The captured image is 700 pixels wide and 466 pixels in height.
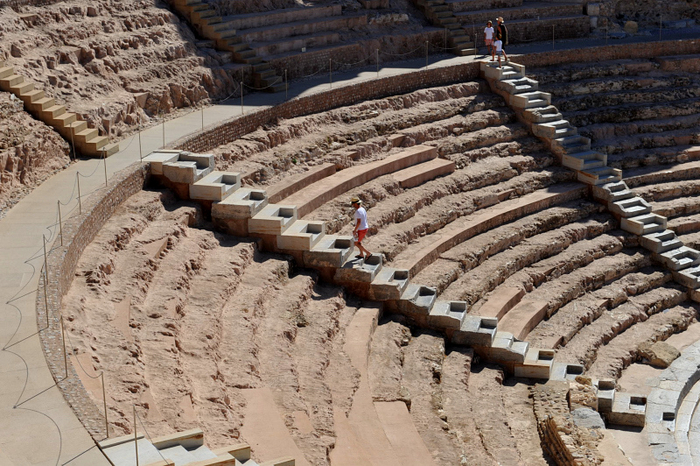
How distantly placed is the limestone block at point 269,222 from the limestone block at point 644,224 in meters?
8.70

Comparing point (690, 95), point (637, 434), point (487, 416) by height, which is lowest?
point (637, 434)

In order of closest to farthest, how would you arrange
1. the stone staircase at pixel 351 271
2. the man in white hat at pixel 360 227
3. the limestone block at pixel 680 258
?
1. the man in white hat at pixel 360 227
2. the stone staircase at pixel 351 271
3. the limestone block at pixel 680 258

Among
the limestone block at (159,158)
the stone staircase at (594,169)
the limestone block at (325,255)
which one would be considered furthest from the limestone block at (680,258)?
the limestone block at (159,158)

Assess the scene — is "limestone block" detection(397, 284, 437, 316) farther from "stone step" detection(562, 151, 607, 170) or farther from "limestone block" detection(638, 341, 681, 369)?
"stone step" detection(562, 151, 607, 170)

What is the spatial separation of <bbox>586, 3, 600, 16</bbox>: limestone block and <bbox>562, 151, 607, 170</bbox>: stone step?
24.2 feet

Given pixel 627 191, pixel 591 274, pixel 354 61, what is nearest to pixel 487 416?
pixel 591 274

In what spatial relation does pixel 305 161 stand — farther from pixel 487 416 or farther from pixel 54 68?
pixel 487 416

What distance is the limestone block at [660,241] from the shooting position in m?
20.5

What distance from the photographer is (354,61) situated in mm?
23422

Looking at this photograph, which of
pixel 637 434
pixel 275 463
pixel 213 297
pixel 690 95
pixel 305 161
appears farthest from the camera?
pixel 690 95

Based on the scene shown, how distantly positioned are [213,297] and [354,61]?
11.5 metres

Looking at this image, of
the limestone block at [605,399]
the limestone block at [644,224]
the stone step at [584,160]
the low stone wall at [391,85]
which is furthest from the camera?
the stone step at [584,160]

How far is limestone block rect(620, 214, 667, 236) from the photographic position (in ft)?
68.1

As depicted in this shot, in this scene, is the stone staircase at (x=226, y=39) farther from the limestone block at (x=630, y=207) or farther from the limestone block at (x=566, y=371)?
the limestone block at (x=566, y=371)
